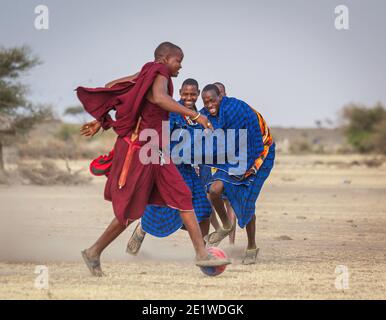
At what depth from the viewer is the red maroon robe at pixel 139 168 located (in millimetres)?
9133

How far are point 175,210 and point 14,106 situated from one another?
2361cm

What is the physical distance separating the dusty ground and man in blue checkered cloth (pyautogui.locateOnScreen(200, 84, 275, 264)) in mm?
468

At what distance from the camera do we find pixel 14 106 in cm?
3350

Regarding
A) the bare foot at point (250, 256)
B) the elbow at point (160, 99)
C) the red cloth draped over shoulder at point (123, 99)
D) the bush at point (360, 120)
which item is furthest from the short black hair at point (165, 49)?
A: the bush at point (360, 120)

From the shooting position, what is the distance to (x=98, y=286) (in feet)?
28.4

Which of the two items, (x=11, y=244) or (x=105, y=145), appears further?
(x=105, y=145)

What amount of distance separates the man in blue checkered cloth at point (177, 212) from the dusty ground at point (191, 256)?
343 mm

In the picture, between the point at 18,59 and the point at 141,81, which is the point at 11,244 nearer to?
the point at 141,81

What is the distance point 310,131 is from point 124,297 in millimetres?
114485

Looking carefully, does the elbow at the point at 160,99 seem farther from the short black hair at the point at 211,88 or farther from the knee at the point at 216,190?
the knee at the point at 216,190

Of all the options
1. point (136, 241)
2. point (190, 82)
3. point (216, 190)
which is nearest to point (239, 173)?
point (216, 190)

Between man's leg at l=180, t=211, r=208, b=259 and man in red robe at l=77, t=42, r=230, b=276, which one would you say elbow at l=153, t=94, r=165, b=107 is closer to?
man in red robe at l=77, t=42, r=230, b=276

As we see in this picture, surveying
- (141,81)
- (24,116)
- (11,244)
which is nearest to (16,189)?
(24,116)

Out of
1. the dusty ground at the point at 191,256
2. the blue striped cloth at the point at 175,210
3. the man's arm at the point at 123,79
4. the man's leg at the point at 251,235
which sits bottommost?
the dusty ground at the point at 191,256
